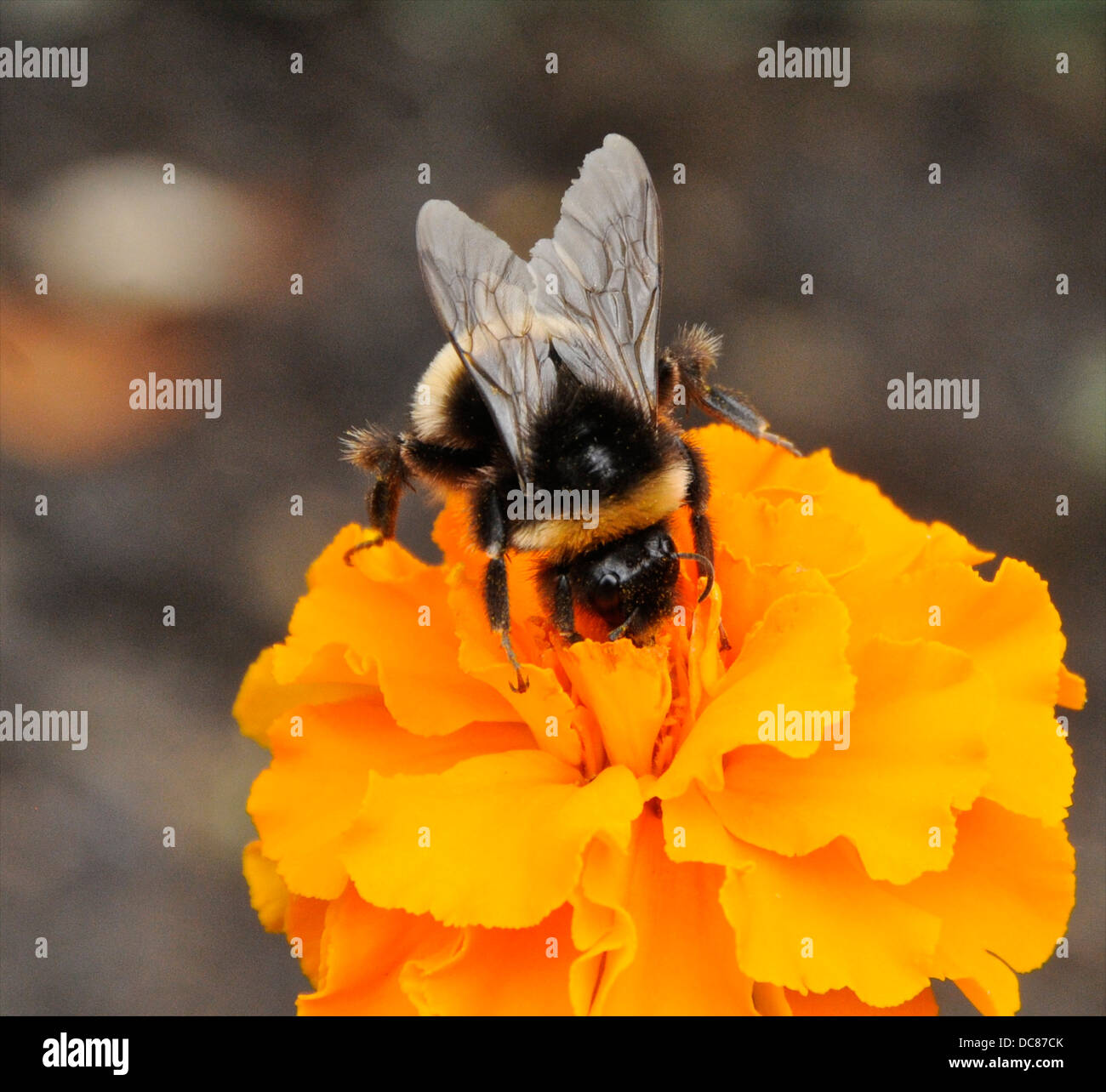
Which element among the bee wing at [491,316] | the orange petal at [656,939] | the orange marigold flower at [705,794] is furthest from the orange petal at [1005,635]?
the bee wing at [491,316]

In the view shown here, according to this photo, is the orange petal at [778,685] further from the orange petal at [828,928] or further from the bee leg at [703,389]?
the bee leg at [703,389]

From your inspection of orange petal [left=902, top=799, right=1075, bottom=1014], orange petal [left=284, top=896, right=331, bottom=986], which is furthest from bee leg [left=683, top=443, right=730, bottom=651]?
orange petal [left=284, top=896, right=331, bottom=986]

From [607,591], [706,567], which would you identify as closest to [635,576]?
[607,591]

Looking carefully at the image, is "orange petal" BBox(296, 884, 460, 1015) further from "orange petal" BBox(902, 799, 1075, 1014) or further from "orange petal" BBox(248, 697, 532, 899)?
"orange petal" BBox(902, 799, 1075, 1014)

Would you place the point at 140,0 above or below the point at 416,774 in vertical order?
above

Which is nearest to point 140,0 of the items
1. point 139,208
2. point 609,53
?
point 139,208

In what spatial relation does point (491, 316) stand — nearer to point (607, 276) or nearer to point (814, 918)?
point (607, 276)
